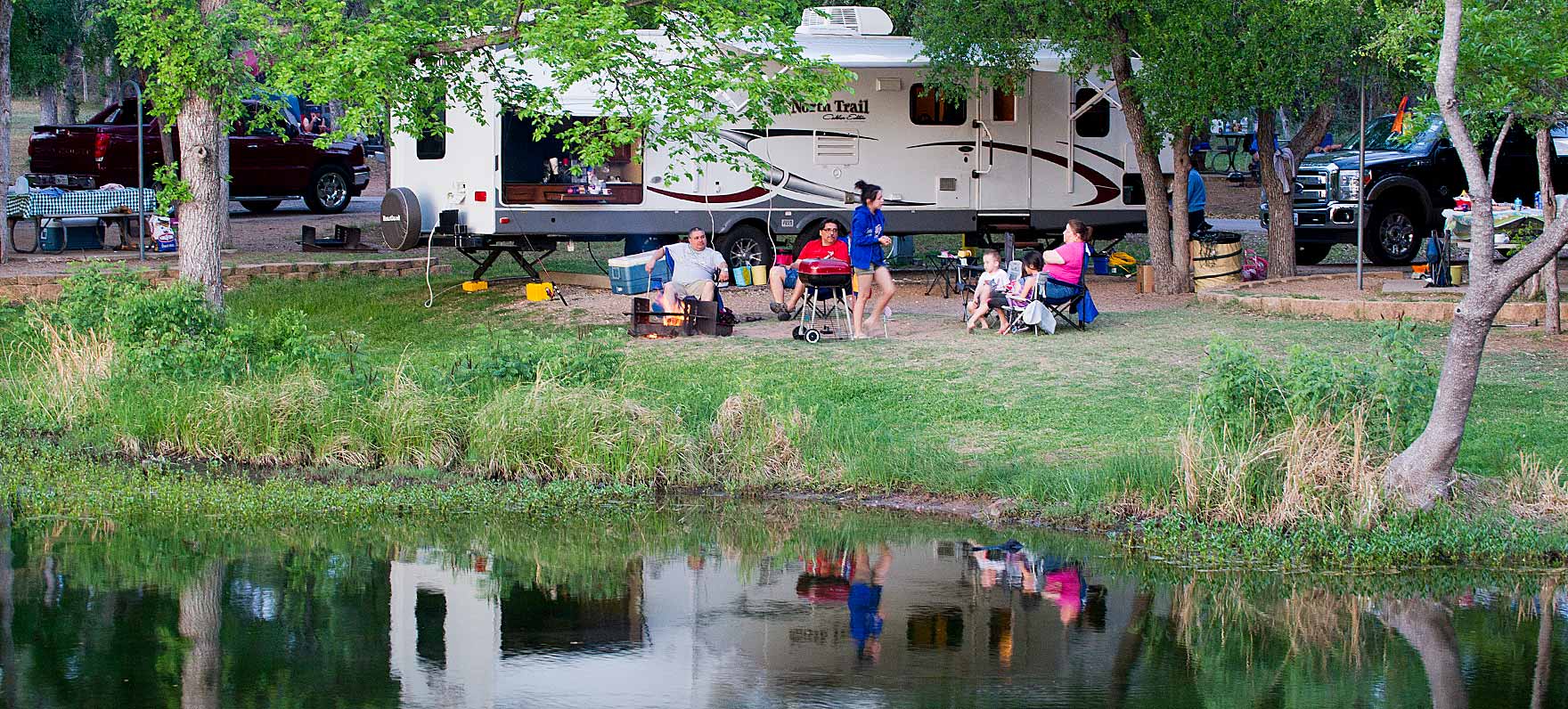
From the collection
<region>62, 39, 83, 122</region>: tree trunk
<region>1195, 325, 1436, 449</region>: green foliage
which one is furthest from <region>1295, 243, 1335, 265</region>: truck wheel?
<region>62, 39, 83, 122</region>: tree trunk

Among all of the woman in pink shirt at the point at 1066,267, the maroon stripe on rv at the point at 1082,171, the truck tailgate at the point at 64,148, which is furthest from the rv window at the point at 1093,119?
the truck tailgate at the point at 64,148

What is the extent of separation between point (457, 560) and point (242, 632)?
1.43 meters

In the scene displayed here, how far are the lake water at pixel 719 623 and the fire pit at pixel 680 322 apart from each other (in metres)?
4.91

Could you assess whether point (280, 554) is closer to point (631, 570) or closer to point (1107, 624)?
point (631, 570)

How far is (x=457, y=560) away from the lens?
305 inches

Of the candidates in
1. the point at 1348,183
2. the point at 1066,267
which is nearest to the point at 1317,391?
the point at 1066,267

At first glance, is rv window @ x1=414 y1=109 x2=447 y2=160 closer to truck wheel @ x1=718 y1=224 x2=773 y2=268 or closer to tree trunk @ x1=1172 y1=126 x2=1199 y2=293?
truck wheel @ x1=718 y1=224 x2=773 y2=268

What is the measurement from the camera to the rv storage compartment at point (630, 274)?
15.1 m

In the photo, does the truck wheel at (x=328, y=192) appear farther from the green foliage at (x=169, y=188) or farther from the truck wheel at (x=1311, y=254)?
the truck wheel at (x=1311, y=254)

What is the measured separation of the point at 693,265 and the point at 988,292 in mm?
2491

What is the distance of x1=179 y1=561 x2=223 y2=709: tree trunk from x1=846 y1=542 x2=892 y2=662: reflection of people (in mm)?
2402

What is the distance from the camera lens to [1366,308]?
13.9m

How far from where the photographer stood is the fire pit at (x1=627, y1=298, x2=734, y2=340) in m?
13.3

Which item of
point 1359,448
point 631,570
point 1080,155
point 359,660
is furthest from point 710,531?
point 1080,155
